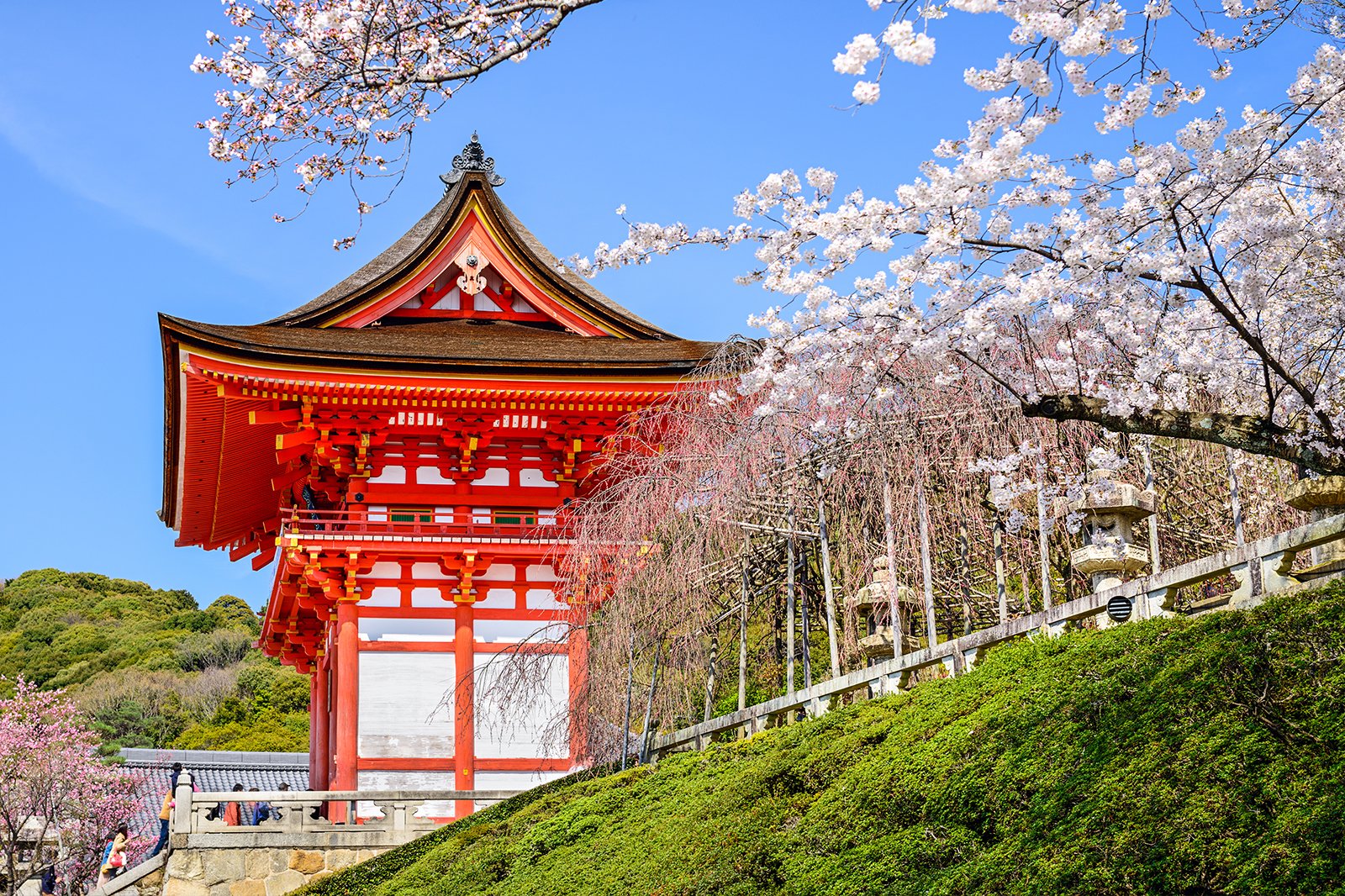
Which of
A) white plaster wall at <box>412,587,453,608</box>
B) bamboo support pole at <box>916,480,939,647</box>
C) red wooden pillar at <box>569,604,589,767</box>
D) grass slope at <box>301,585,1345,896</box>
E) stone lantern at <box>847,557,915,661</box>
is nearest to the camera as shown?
grass slope at <box>301,585,1345,896</box>

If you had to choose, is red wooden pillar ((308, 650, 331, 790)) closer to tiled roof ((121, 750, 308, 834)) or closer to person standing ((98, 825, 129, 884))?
person standing ((98, 825, 129, 884))

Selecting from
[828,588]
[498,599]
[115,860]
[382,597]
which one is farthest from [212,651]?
[828,588]

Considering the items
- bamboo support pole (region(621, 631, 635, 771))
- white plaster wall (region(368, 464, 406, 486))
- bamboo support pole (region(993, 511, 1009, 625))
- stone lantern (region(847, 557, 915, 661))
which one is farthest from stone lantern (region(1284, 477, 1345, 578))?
white plaster wall (region(368, 464, 406, 486))

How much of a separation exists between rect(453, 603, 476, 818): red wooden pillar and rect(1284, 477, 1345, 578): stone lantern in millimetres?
9778

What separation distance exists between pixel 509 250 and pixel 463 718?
6.00 meters

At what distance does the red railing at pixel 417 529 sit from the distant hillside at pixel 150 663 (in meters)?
25.7

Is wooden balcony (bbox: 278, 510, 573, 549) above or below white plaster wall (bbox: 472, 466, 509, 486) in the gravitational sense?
below

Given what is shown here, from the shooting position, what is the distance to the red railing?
1625 cm

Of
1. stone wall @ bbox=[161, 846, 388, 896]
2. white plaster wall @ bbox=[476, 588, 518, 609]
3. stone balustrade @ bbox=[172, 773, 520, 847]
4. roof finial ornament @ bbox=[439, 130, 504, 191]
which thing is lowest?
stone wall @ bbox=[161, 846, 388, 896]

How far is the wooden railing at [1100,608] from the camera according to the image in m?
7.84

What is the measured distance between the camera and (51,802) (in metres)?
27.1

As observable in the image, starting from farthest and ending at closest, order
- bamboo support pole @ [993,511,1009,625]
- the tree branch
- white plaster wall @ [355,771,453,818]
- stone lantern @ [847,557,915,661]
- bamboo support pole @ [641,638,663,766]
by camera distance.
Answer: white plaster wall @ [355,771,453,818]
bamboo support pole @ [641,638,663,766]
stone lantern @ [847,557,915,661]
bamboo support pole @ [993,511,1009,625]
the tree branch

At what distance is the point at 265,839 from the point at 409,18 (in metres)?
10.6

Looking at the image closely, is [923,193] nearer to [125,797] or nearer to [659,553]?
[659,553]
